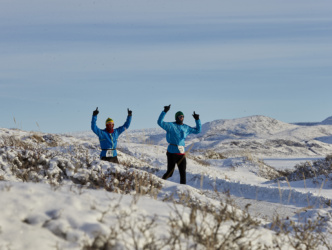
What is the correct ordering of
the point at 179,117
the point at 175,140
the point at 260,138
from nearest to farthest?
the point at 175,140 < the point at 179,117 < the point at 260,138

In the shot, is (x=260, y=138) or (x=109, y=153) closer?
(x=109, y=153)

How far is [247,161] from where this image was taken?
2294 centimetres

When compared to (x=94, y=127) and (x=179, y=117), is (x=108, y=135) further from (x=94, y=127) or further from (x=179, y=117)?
(x=179, y=117)

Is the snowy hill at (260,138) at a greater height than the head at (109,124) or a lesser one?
lesser

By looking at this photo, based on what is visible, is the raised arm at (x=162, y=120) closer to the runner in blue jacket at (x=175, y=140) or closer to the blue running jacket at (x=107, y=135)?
the runner in blue jacket at (x=175, y=140)

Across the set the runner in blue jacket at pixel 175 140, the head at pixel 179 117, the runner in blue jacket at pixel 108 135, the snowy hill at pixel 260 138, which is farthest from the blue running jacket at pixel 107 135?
the snowy hill at pixel 260 138

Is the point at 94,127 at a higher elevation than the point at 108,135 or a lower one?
higher

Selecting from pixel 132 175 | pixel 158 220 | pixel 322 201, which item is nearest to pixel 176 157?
pixel 132 175

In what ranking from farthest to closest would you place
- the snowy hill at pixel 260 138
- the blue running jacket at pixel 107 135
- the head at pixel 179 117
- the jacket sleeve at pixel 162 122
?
the snowy hill at pixel 260 138
the blue running jacket at pixel 107 135
the head at pixel 179 117
the jacket sleeve at pixel 162 122

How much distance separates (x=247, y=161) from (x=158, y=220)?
19.2 m

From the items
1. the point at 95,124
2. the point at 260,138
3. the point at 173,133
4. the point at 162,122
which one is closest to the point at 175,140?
the point at 173,133

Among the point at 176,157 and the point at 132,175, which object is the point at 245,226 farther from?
the point at 176,157

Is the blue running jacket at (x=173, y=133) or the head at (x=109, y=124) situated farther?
the head at (x=109, y=124)

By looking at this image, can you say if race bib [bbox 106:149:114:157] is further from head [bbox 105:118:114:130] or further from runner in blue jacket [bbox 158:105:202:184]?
runner in blue jacket [bbox 158:105:202:184]
